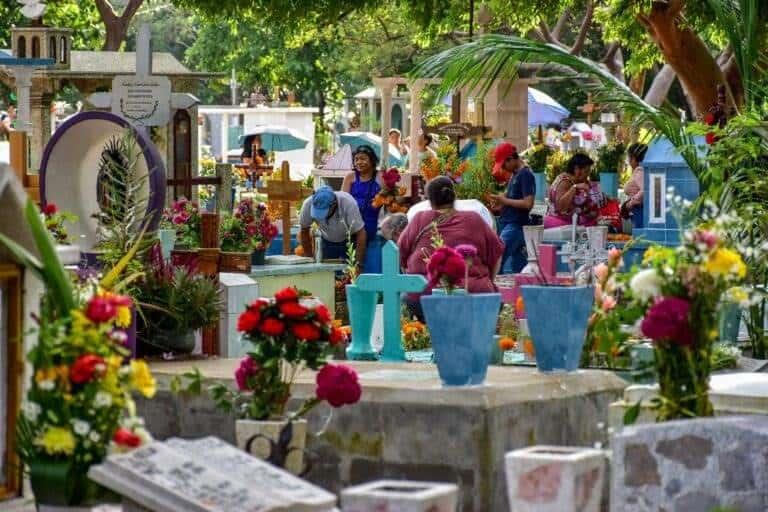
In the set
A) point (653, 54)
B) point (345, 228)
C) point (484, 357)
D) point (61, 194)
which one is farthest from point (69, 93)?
point (484, 357)

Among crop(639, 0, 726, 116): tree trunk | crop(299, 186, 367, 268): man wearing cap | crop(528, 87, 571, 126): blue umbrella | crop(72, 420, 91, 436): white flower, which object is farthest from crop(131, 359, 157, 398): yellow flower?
crop(528, 87, 571, 126): blue umbrella

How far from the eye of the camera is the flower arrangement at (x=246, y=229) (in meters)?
14.8

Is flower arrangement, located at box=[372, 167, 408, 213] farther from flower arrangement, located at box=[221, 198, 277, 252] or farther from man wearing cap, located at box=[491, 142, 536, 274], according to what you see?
flower arrangement, located at box=[221, 198, 277, 252]

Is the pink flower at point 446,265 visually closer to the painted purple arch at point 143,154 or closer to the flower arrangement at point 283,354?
the flower arrangement at point 283,354

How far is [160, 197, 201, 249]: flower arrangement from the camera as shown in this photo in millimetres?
14359

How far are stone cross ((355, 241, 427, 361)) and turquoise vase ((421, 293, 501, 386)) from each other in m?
2.32

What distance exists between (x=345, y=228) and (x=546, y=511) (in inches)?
385

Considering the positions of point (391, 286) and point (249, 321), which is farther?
point (391, 286)

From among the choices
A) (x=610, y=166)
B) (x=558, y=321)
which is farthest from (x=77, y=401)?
(x=610, y=166)

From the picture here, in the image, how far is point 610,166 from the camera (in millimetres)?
24906

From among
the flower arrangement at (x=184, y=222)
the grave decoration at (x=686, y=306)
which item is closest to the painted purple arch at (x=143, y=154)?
the flower arrangement at (x=184, y=222)

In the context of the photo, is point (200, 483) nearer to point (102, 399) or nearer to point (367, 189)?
point (102, 399)

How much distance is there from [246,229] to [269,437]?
6.78 m

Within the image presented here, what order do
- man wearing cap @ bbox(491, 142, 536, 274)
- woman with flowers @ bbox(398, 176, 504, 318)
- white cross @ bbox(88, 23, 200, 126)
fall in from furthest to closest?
1. man wearing cap @ bbox(491, 142, 536, 274)
2. white cross @ bbox(88, 23, 200, 126)
3. woman with flowers @ bbox(398, 176, 504, 318)
